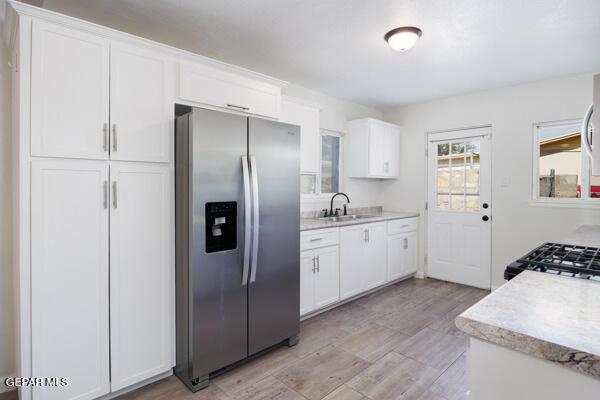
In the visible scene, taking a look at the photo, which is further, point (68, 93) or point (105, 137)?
point (105, 137)

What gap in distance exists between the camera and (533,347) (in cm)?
70

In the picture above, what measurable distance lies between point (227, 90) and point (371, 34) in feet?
3.88

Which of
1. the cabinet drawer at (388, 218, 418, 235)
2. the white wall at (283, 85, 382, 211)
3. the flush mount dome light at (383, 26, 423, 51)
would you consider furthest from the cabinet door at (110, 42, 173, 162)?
the cabinet drawer at (388, 218, 418, 235)

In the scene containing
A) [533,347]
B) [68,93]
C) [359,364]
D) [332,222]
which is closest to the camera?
[533,347]

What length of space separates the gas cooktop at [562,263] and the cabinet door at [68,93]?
2.17 m

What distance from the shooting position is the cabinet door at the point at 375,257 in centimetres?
366

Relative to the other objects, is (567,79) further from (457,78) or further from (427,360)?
(427,360)

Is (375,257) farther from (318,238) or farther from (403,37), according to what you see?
(403,37)

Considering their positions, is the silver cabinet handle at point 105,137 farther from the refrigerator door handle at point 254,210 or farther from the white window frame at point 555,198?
the white window frame at point 555,198

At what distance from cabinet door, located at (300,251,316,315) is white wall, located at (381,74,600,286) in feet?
7.76

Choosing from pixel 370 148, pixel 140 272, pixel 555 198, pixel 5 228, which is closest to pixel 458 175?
pixel 555 198

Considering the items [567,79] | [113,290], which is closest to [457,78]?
[567,79]

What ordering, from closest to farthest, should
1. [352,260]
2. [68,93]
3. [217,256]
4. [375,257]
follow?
[68,93] < [217,256] < [352,260] < [375,257]

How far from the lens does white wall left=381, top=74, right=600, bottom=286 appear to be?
335 centimetres
